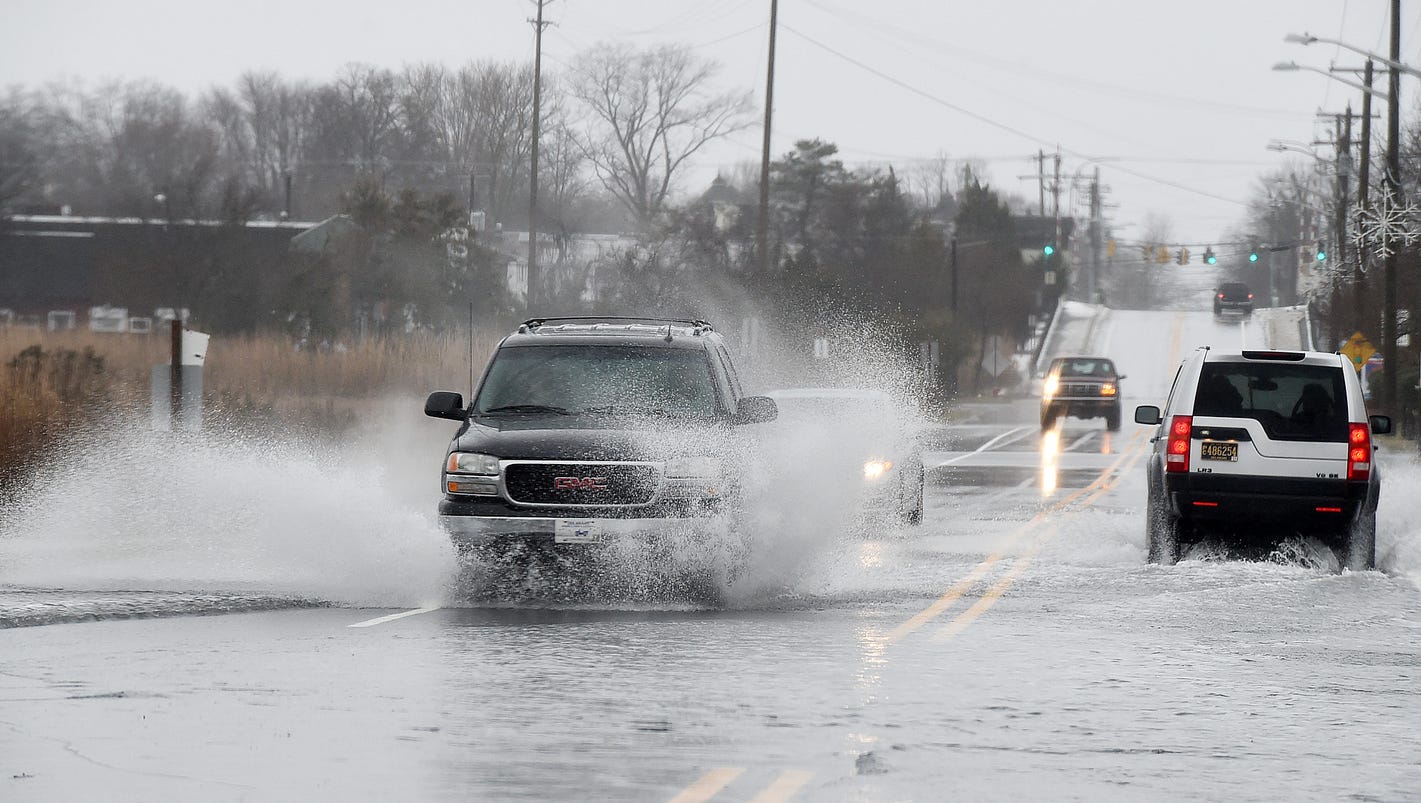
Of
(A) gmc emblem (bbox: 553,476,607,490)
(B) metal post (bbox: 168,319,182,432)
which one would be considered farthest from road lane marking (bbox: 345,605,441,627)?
(B) metal post (bbox: 168,319,182,432)

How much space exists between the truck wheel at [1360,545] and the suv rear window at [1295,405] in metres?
0.70

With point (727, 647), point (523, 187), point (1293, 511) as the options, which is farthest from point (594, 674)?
point (523, 187)

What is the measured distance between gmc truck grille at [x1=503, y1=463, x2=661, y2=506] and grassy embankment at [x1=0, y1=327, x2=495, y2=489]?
9241 mm

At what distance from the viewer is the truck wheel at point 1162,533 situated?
14.8m

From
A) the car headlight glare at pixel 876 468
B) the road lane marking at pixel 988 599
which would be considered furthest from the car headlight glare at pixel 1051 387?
the road lane marking at pixel 988 599

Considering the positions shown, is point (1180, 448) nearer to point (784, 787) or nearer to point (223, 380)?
point (784, 787)

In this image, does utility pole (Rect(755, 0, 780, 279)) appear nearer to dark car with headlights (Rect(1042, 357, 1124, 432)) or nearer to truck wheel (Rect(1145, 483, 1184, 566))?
dark car with headlights (Rect(1042, 357, 1124, 432))

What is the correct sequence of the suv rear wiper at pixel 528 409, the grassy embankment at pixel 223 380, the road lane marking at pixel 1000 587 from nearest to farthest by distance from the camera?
the road lane marking at pixel 1000 587, the suv rear wiper at pixel 528 409, the grassy embankment at pixel 223 380

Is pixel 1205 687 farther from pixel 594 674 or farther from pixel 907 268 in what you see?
pixel 907 268

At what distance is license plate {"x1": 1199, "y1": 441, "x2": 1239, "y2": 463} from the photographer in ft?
47.5

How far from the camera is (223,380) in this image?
103 ft

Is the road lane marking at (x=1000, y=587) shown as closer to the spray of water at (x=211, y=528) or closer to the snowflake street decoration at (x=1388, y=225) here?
the spray of water at (x=211, y=528)

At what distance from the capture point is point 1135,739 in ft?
25.4

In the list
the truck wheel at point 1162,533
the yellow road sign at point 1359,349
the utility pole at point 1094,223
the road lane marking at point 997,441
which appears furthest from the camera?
the utility pole at point 1094,223
